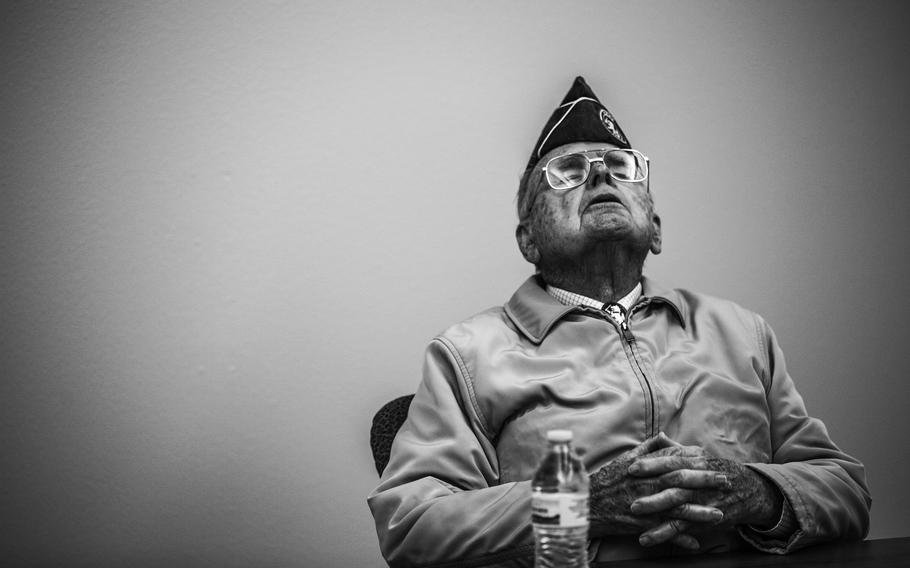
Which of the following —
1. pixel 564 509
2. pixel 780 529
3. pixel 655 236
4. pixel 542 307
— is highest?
pixel 655 236

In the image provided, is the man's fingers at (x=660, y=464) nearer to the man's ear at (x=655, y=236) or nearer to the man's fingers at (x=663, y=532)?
the man's fingers at (x=663, y=532)

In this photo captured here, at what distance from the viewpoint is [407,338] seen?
2078 millimetres

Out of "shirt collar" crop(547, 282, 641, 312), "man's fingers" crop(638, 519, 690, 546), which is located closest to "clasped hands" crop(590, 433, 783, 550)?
"man's fingers" crop(638, 519, 690, 546)

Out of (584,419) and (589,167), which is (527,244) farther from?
(584,419)

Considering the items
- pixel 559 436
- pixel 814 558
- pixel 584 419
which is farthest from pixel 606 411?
pixel 559 436

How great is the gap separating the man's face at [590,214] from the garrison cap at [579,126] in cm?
2

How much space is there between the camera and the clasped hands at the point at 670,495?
1.15 m

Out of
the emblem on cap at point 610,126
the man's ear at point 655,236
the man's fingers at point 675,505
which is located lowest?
the man's fingers at point 675,505

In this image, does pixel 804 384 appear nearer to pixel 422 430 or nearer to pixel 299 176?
pixel 422 430

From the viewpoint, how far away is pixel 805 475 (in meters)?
1.28

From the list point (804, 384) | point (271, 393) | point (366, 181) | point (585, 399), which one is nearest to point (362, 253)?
point (366, 181)

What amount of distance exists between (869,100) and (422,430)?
206 centimetres

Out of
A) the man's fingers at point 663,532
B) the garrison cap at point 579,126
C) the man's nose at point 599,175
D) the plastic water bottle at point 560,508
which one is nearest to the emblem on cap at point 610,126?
the garrison cap at point 579,126

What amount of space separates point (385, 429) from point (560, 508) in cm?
76
